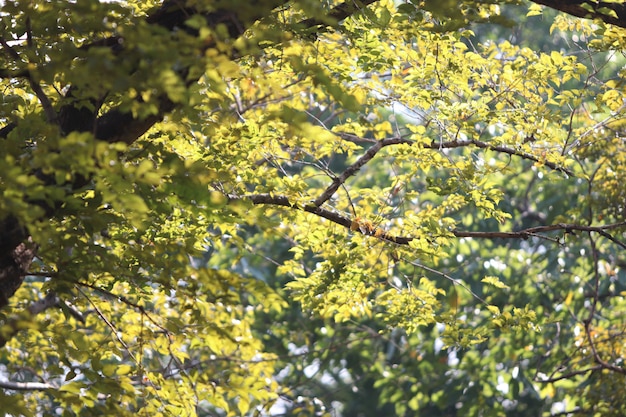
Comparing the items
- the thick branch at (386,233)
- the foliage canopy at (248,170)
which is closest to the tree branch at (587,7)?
the foliage canopy at (248,170)

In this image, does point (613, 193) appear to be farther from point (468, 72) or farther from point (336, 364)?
point (336, 364)

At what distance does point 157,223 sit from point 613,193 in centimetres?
447

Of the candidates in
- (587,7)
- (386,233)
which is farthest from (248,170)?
(587,7)

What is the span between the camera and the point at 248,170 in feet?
15.5

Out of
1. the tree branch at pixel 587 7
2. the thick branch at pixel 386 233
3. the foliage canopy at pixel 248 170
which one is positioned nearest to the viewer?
the foliage canopy at pixel 248 170

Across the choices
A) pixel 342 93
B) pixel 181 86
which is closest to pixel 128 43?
pixel 181 86

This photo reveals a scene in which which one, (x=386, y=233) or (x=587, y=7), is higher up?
(x=587, y=7)

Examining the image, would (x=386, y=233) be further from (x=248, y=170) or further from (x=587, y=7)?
(x=587, y=7)

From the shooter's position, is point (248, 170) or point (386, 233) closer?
point (248, 170)

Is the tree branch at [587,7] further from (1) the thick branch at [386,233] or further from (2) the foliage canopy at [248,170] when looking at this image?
(1) the thick branch at [386,233]

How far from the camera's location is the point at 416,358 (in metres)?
11.5

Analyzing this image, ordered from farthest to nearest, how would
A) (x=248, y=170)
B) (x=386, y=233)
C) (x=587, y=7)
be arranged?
(x=386, y=233) → (x=248, y=170) → (x=587, y=7)

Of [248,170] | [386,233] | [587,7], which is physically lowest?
[386,233]

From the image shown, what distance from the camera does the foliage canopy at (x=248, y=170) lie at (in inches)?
108
